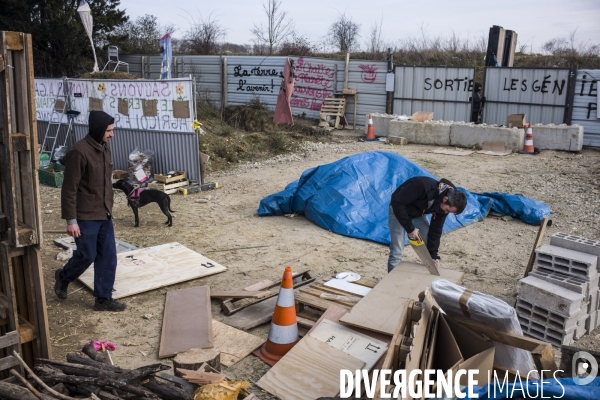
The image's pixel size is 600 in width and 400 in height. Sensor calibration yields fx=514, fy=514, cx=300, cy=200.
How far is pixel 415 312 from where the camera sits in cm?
362

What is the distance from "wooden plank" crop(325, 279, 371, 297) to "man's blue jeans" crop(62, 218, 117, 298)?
2.32 m

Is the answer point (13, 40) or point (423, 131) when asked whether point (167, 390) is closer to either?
point (13, 40)

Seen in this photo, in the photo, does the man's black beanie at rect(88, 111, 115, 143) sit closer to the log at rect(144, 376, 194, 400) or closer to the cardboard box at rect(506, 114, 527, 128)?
the log at rect(144, 376, 194, 400)

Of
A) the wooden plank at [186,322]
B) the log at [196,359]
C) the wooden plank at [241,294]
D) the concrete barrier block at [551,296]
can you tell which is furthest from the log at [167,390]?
the concrete barrier block at [551,296]

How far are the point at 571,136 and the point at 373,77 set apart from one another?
25.0ft

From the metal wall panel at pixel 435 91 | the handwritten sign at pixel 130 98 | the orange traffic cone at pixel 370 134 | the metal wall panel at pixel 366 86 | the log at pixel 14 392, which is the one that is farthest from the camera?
the metal wall panel at pixel 366 86

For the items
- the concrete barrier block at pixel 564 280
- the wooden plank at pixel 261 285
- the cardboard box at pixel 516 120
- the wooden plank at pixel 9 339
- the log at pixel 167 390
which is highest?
the cardboard box at pixel 516 120

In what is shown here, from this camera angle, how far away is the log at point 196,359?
3938mm

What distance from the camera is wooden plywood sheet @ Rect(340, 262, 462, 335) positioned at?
14.5 ft

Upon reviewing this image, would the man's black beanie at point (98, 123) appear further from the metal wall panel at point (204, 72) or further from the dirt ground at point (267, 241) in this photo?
the metal wall panel at point (204, 72)

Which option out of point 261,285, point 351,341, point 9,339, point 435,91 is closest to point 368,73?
point 435,91

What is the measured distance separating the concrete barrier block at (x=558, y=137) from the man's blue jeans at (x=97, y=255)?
1338 cm

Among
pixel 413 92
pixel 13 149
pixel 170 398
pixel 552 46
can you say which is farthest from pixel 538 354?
pixel 552 46


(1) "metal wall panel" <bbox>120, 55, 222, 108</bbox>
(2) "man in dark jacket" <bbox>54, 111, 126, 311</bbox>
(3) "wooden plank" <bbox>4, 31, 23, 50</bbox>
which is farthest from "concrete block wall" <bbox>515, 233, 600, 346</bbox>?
(1) "metal wall panel" <bbox>120, 55, 222, 108</bbox>
